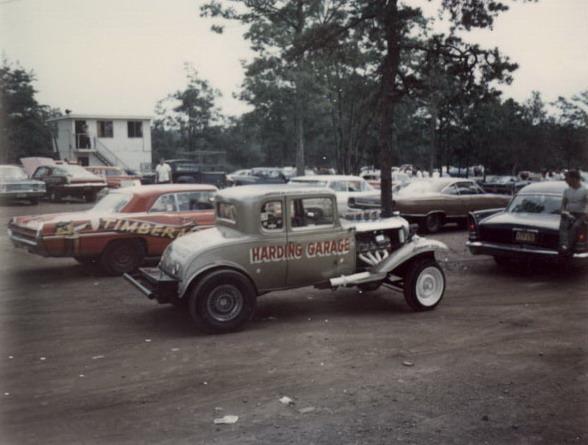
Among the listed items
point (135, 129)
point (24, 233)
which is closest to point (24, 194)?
point (24, 233)

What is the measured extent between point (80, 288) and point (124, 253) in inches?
42.2

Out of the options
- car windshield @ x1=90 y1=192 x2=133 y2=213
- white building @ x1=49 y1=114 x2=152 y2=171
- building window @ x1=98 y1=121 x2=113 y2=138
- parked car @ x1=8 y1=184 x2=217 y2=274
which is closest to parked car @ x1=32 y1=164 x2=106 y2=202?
parked car @ x1=8 y1=184 x2=217 y2=274

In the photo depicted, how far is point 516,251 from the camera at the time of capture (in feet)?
31.6

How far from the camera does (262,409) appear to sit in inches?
183

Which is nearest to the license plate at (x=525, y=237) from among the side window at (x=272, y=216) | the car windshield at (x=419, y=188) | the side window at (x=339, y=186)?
the side window at (x=272, y=216)

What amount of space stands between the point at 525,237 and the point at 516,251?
27cm

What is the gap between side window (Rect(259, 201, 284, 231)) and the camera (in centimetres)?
713

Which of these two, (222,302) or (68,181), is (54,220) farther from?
(68,181)

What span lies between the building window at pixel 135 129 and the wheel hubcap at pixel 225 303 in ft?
132

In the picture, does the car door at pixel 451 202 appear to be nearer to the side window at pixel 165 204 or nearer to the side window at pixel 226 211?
the side window at pixel 165 204

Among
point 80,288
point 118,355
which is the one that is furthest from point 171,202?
point 118,355

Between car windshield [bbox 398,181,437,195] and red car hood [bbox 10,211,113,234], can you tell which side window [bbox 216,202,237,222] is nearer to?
red car hood [bbox 10,211,113,234]

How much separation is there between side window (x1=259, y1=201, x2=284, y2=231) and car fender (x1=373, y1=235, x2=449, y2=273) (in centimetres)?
147

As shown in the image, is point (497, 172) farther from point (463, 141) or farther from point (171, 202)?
point (171, 202)
